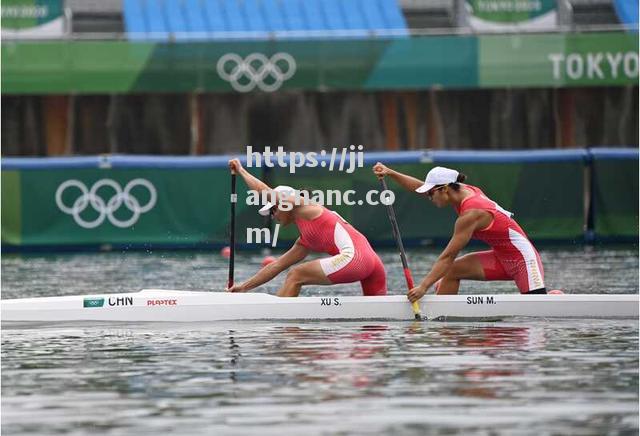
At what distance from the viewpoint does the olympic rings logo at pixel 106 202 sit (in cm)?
2825

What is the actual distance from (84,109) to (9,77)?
4.93 ft


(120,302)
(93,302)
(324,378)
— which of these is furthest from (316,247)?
(324,378)

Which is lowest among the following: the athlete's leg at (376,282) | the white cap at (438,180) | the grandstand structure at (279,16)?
the athlete's leg at (376,282)

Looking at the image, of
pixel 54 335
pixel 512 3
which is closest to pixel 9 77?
pixel 512 3

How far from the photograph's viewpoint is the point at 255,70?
33750 millimetres

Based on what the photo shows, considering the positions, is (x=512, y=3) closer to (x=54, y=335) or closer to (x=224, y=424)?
(x=54, y=335)

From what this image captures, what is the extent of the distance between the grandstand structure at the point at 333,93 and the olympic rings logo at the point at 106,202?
528 cm

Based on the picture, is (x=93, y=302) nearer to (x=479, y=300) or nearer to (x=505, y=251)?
(x=479, y=300)

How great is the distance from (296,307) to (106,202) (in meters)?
11.4

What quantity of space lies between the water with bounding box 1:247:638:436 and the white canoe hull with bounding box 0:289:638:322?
0.35 m

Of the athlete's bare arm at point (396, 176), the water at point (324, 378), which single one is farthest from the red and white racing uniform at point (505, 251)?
the water at point (324, 378)

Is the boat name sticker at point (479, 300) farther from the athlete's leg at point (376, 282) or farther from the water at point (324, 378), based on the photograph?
the athlete's leg at point (376, 282)

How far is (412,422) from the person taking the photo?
35.7 feet

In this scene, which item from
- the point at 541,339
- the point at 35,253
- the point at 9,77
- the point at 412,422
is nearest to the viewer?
the point at 412,422
